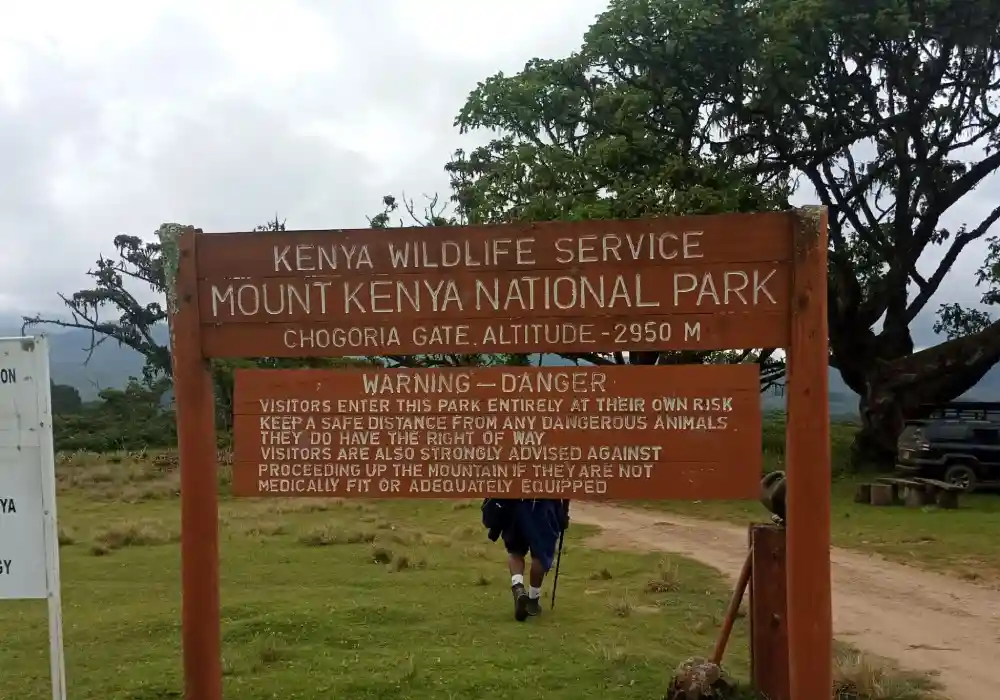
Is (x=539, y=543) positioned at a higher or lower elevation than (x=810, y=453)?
lower

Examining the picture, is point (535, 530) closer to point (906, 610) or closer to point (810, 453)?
point (810, 453)

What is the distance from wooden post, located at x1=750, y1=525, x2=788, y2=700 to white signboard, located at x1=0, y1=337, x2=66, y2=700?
342 centimetres

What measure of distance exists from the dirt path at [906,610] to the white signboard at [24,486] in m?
4.91

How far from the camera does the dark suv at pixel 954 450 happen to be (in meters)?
16.3

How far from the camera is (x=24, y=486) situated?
3.90m

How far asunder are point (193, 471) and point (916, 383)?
19.3 metres

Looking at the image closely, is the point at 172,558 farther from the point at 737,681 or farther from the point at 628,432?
the point at 628,432

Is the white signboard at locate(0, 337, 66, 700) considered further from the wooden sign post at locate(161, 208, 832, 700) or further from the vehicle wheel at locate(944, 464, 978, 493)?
the vehicle wheel at locate(944, 464, 978, 493)

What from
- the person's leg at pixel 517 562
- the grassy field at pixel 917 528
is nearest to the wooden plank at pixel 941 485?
the grassy field at pixel 917 528

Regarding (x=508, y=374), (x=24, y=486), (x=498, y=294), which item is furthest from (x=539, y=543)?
(x=24, y=486)

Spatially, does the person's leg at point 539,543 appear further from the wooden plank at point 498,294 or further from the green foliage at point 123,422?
the green foliage at point 123,422

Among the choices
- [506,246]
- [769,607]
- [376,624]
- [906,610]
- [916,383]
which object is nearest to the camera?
[506,246]

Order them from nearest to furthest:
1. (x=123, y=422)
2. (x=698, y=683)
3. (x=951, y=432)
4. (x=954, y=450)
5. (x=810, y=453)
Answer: (x=810, y=453) < (x=698, y=683) < (x=954, y=450) < (x=951, y=432) < (x=123, y=422)

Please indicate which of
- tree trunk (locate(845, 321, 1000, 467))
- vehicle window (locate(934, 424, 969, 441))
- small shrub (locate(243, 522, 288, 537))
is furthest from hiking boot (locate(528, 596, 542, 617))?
tree trunk (locate(845, 321, 1000, 467))
